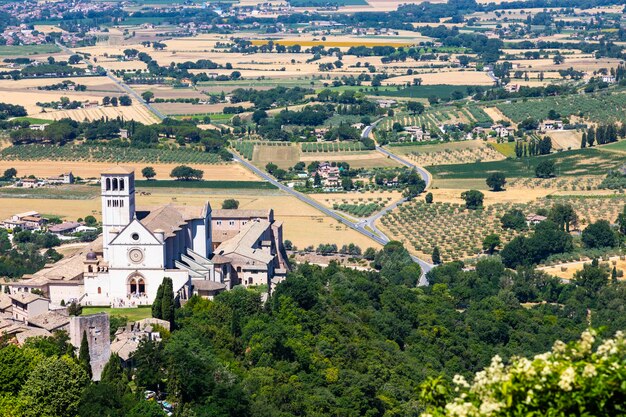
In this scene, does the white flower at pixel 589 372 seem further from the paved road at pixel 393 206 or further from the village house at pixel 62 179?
the village house at pixel 62 179

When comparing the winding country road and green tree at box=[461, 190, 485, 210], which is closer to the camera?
the winding country road

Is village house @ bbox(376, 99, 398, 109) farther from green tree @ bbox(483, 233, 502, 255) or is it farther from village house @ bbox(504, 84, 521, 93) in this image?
green tree @ bbox(483, 233, 502, 255)

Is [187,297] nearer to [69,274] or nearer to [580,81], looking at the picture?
[69,274]

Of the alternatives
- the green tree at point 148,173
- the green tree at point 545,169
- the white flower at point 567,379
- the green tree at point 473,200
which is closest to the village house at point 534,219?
the green tree at point 473,200

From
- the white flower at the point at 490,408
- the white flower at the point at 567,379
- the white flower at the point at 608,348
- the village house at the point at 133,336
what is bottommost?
the village house at the point at 133,336

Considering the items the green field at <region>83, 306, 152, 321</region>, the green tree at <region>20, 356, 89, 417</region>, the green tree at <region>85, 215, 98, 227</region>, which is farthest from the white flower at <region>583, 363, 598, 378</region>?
the green tree at <region>85, 215, 98, 227</region>

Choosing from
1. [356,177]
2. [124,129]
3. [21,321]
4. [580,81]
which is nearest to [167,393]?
[21,321]

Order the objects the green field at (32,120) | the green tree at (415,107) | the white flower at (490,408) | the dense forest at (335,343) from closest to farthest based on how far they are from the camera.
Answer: the white flower at (490,408)
the dense forest at (335,343)
the green field at (32,120)
the green tree at (415,107)

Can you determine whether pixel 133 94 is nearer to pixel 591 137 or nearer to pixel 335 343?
pixel 591 137

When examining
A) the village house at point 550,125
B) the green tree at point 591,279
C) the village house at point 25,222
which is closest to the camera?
the green tree at point 591,279
